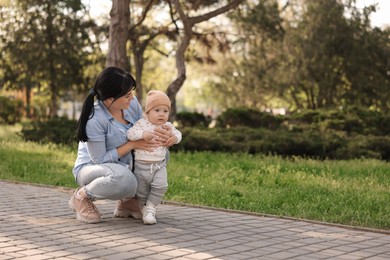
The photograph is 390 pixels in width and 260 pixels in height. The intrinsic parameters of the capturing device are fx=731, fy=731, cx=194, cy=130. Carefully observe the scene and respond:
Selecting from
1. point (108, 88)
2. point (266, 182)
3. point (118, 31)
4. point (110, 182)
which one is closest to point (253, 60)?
point (118, 31)

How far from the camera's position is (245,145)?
57.1 feet

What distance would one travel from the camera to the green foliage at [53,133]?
2003 centimetres

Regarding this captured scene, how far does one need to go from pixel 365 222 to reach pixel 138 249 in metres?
2.79

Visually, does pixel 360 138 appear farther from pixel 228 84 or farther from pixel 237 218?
pixel 228 84

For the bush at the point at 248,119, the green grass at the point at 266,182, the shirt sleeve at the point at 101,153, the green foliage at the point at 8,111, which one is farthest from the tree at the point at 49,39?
the shirt sleeve at the point at 101,153

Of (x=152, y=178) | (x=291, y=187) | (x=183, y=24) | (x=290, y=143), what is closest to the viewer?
(x=152, y=178)

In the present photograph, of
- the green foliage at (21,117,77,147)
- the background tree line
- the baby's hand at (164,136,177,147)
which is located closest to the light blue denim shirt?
the baby's hand at (164,136,177,147)

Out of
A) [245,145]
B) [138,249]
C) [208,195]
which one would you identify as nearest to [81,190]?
[138,249]

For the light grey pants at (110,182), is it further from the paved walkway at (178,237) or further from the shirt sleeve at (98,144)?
the paved walkway at (178,237)

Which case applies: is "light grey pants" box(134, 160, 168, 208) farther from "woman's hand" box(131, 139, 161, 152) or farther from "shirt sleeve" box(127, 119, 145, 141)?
"shirt sleeve" box(127, 119, 145, 141)

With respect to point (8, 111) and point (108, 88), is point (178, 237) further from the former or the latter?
point (8, 111)

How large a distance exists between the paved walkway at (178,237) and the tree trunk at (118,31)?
36.9 ft

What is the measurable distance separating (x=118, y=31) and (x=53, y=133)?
379 centimetres

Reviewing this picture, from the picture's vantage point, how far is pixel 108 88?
686cm
